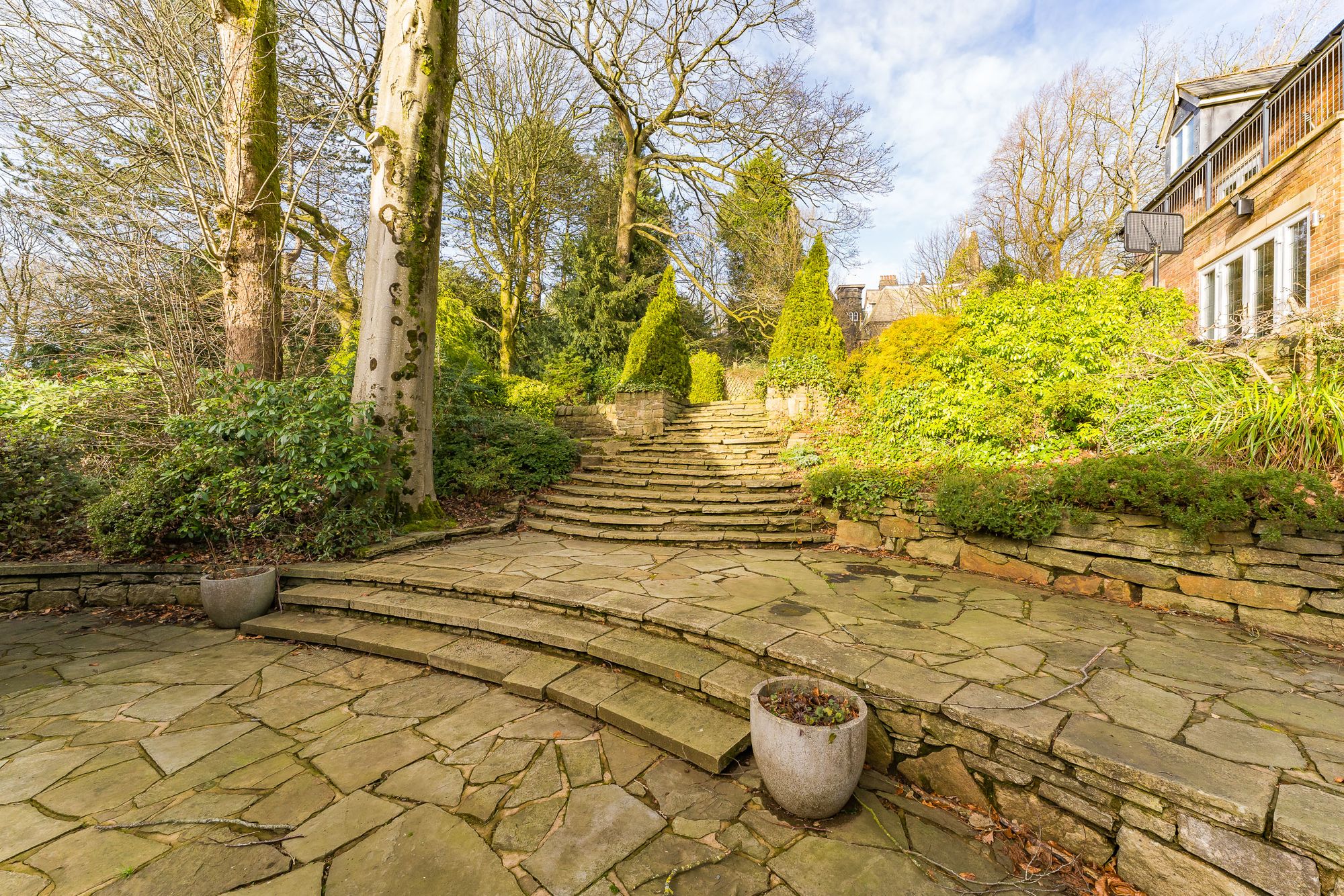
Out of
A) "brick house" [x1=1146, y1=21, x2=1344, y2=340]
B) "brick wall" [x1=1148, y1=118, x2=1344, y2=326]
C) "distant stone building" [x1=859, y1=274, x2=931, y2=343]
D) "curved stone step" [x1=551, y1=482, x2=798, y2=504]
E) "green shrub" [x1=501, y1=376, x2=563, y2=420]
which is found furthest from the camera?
"distant stone building" [x1=859, y1=274, x2=931, y2=343]

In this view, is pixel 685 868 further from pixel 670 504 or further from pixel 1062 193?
pixel 1062 193

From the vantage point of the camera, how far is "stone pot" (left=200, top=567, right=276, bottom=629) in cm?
379

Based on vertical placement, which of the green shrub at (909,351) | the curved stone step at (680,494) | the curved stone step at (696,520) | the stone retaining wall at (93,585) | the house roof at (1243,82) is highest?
the house roof at (1243,82)

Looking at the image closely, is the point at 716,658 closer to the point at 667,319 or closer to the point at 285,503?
the point at 285,503

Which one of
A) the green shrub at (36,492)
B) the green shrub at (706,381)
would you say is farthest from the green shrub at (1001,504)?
the green shrub at (706,381)

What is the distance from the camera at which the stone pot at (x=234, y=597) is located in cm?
379

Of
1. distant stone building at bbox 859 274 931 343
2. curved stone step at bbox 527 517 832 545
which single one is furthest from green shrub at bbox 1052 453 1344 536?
distant stone building at bbox 859 274 931 343

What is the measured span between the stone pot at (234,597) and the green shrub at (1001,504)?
5447mm

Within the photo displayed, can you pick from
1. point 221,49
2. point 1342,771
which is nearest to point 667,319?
point 221,49

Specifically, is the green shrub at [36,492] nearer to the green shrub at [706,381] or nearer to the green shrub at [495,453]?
the green shrub at [495,453]

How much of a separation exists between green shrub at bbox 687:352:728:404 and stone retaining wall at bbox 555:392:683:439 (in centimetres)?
489

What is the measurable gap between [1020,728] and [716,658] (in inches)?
53.4

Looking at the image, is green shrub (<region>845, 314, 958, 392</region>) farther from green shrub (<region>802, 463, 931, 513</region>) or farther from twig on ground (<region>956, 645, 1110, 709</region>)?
twig on ground (<region>956, 645, 1110, 709</region>)

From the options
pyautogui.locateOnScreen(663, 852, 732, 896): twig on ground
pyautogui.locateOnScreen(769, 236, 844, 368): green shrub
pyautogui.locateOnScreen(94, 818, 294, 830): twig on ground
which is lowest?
pyautogui.locateOnScreen(663, 852, 732, 896): twig on ground
